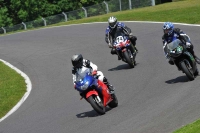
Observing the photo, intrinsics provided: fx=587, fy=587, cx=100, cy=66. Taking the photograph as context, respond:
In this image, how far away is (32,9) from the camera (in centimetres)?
6394

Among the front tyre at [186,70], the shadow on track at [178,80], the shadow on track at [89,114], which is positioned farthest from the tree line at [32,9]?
the shadow on track at [89,114]

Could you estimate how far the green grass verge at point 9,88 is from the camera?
17.1m

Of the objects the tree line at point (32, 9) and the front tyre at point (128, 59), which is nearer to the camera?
the front tyre at point (128, 59)

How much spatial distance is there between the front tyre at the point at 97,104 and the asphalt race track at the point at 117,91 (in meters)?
0.18

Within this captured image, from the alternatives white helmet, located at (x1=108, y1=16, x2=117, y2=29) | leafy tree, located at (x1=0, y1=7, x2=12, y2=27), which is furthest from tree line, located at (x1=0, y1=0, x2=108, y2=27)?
white helmet, located at (x1=108, y1=16, x2=117, y2=29)

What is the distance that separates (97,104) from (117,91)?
3190mm

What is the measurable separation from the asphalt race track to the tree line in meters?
33.9

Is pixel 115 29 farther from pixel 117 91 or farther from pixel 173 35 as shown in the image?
pixel 173 35

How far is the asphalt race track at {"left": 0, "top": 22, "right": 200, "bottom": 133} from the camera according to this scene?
1173cm

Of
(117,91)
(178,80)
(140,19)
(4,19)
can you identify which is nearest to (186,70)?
(178,80)

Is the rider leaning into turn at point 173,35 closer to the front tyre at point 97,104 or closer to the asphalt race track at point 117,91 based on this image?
the asphalt race track at point 117,91

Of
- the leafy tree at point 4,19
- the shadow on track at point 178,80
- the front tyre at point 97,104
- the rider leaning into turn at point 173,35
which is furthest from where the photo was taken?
the leafy tree at point 4,19

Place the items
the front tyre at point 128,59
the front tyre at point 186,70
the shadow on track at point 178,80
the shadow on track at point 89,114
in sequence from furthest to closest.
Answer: the front tyre at point 128,59 → the shadow on track at point 178,80 → the front tyre at point 186,70 → the shadow on track at point 89,114

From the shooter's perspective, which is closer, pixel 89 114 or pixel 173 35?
pixel 89 114
